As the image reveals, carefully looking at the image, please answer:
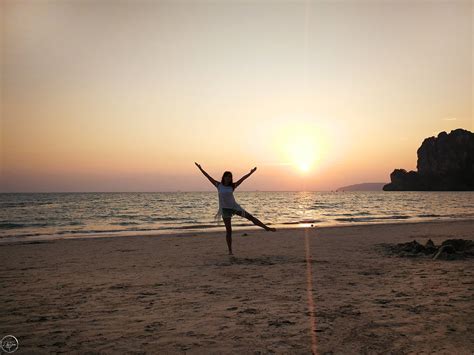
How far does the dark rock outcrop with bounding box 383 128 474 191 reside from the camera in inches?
6196

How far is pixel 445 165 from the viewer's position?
16312 cm

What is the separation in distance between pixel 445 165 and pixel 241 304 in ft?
599

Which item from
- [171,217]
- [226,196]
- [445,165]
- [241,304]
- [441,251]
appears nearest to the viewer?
[241,304]

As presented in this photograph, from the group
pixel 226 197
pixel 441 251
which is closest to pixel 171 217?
pixel 226 197

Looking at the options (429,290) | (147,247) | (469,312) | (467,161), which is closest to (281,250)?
(147,247)

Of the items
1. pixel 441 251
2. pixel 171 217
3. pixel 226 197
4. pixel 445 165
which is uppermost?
pixel 445 165

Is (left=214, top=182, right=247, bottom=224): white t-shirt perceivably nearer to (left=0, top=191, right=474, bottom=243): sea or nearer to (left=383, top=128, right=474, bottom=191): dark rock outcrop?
(left=0, top=191, right=474, bottom=243): sea

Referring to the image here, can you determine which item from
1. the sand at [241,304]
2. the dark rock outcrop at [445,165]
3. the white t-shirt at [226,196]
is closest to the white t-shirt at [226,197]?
the white t-shirt at [226,196]

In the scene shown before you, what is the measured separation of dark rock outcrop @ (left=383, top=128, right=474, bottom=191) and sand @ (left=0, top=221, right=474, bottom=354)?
174084 mm

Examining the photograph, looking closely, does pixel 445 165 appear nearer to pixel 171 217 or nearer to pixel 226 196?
pixel 171 217

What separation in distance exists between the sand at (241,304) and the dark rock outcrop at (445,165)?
174 m

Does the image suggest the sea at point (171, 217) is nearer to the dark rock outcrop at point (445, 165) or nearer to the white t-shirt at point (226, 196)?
the white t-shirt at point (226, 196)

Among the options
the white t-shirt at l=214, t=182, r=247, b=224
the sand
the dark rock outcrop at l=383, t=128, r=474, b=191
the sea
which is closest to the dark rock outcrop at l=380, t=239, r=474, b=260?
the sand

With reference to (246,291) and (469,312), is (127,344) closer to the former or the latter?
(246,291)
